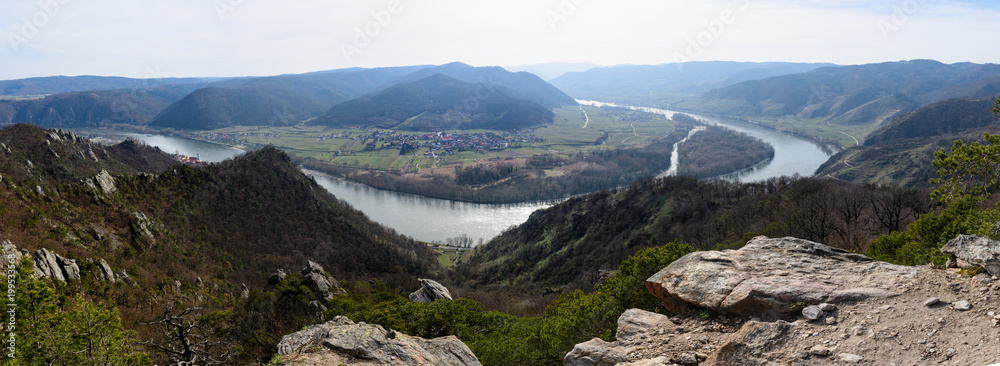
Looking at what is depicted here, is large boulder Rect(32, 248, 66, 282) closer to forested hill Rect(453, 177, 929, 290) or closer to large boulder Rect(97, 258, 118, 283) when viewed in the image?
large boulder Rect(97, 258, 118, 283)

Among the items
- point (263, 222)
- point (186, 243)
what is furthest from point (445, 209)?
point (186, 243)

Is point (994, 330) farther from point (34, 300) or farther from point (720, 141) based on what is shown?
point (720, 141)


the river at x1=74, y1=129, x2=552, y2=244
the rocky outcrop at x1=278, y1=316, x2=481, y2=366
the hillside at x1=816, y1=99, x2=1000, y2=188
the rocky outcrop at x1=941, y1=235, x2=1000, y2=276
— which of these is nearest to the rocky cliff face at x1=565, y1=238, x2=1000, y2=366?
the rocky outcrop at x1=941, y1=235, x2=1000, y2=276

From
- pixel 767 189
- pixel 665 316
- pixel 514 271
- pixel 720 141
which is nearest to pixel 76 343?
pixel 665 316

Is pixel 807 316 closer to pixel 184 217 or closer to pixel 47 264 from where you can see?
pixel 47 264

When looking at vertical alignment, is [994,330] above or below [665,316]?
above

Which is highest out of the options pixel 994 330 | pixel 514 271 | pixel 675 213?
pixel 994 330
